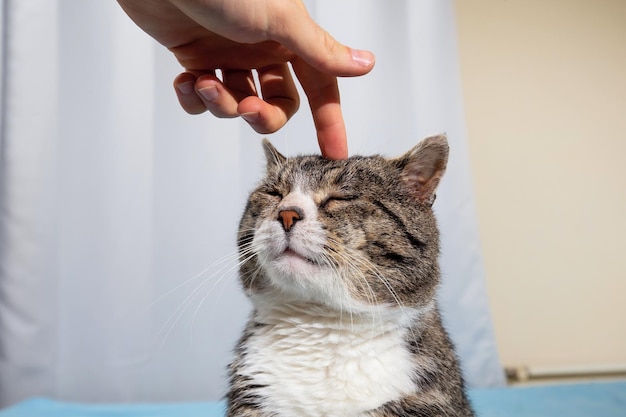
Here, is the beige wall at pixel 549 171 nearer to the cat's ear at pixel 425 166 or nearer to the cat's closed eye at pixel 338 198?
the cat's ear at pixel 425 166

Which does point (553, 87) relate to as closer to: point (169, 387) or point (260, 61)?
point (260, 61)

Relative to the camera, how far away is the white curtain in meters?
2.00

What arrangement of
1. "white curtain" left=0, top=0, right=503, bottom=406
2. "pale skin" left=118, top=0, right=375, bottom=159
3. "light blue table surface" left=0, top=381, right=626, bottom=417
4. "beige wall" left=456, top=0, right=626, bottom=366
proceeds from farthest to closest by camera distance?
A: 1. "beige wall" left=456, top=0, right=626, bottom=366
2. "white curtain" left=0, top=0, right=503, bottom=406
3. "light blue table surface" left=0, top=381, right=626, bottom=417
4. "pale skin" left=118, top=0, right=375, bottom=159

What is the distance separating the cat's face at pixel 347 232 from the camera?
3.25 feet

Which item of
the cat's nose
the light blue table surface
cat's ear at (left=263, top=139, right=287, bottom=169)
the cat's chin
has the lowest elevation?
the light blue table surface

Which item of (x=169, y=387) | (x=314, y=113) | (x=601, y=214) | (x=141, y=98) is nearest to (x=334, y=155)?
(x=314, y=113)

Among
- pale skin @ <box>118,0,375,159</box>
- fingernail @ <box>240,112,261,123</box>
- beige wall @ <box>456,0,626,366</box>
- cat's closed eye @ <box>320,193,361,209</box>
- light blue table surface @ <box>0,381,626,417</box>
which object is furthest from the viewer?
beige wall @ <box>456,0,626,366</box>

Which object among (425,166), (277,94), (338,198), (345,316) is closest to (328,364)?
(345,316)

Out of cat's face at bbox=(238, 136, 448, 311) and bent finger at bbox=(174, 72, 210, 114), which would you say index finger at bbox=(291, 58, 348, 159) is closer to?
cat's face at bbox=(238, 136, 448, 311)

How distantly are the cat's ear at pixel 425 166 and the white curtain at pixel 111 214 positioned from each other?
82cm

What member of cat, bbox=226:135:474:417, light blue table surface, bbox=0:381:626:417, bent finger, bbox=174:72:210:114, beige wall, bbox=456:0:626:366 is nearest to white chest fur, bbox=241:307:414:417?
cat, bbox=226:135:474:417

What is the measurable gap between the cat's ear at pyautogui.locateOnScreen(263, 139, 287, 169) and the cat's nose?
36cm

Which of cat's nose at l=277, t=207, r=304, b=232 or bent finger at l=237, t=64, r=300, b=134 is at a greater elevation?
bent finger at l=237, t=64, r=300, b=134

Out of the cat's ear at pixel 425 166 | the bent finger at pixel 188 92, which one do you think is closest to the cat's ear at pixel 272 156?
the bent finger at pixel 188 92
